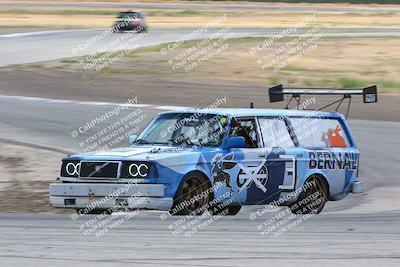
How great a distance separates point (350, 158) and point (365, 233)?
12.7 feet

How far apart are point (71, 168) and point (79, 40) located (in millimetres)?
33683

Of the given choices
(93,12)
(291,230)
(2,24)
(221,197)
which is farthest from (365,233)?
(93,12)

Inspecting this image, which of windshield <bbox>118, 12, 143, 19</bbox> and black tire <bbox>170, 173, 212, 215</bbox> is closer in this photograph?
black tire <bbox>170, 173, 212, 215</bbox>

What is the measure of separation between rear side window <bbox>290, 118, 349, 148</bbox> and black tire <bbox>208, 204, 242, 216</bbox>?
1.22 meters

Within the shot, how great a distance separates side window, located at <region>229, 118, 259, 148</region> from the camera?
13.5m

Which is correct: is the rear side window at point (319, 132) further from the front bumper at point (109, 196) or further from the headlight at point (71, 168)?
the headlight at point (71, 168)

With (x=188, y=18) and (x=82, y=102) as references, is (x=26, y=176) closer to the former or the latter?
(x=82, y=102)

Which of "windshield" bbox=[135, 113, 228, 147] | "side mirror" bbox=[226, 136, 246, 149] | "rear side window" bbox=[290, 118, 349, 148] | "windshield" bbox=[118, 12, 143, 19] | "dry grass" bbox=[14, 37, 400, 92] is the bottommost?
"dry grass" bbox=[14, 37, 400, 92]

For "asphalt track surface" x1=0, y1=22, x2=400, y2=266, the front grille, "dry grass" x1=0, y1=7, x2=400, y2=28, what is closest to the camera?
"asphalt track surface" x1=0, y1=22, x2=400, y2=266

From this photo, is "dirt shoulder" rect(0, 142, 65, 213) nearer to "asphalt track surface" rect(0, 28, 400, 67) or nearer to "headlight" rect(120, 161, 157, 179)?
"headlight" rect(120, 161, 157, 179)

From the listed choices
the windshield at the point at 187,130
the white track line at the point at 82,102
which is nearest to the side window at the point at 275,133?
the windshield at the point at 187,130

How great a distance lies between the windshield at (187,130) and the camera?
1319 cm

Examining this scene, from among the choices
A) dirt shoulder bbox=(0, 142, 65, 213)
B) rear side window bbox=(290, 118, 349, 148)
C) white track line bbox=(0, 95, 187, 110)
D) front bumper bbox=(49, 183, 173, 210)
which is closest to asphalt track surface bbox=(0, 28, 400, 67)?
white track line bbox=(0, 95, 187, 110)

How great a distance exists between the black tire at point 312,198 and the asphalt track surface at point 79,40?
81.7 ft
